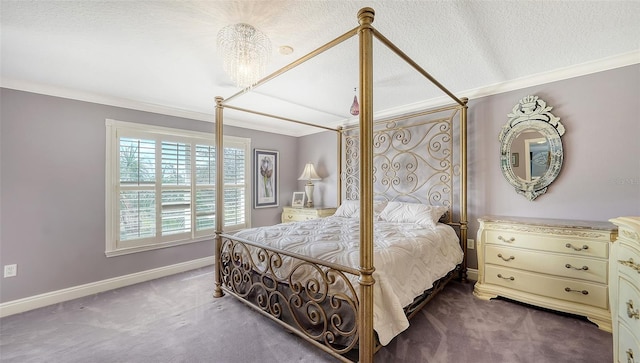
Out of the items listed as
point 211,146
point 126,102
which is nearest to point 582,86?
point 211,146

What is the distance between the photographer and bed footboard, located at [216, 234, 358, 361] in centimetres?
160

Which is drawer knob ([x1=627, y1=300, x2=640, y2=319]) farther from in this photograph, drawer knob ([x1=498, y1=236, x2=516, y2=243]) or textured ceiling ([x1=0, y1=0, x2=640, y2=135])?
textured ceiling ([x1=0, y1=0, x2=640, y2=135])

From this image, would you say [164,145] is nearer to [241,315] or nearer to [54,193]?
[54,193]

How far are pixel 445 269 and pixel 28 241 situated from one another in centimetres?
418

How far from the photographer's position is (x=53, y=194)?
2695 millimetres

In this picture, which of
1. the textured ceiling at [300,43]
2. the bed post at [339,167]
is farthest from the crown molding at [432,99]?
the bed post at [339,167]

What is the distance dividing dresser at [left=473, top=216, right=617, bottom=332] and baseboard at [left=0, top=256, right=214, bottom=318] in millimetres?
3747

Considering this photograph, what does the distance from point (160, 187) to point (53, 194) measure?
99cm

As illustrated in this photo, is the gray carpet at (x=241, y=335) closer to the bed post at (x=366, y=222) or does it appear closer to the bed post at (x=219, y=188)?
the bed post at (x=219, y=188)

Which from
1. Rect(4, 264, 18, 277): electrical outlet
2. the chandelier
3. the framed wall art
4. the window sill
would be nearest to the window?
the window sill

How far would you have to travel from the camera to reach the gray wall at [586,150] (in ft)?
7.30

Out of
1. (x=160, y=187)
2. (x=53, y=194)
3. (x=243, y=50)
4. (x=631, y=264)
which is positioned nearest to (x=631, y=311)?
(x=631, y=264)

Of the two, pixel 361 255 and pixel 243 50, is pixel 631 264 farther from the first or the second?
pixel 243 50

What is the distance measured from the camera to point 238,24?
170cm
